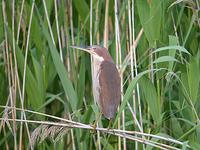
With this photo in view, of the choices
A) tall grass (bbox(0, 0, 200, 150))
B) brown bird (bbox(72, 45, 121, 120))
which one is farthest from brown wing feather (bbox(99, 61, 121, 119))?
tall grass (bbox(0, 0, 200, 150))

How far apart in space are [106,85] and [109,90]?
40 millimetres

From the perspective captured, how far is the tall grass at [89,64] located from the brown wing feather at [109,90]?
0.42 ft

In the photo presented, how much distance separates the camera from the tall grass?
2564mm

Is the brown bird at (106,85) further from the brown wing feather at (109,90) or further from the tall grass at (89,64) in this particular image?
the tall grass at (89,64)

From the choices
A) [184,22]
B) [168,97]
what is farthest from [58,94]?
[184,22]

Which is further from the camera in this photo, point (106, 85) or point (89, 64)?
point (89, 64)

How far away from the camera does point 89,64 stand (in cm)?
293

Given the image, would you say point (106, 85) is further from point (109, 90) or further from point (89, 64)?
point (89, 64)

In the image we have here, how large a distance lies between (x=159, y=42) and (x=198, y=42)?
1.11ft

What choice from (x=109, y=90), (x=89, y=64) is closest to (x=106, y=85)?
(x=109, y=90)

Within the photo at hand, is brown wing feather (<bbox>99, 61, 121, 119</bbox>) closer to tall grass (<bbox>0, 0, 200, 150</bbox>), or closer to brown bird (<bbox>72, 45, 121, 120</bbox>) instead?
brown bird (<bbox>72, 45, 121, 120</bbox>)

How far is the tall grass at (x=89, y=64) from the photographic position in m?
2.56

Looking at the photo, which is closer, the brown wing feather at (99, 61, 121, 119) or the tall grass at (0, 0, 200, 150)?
the brown wing feather at (99, 61, 121, 119)

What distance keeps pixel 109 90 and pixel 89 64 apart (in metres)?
0.59
